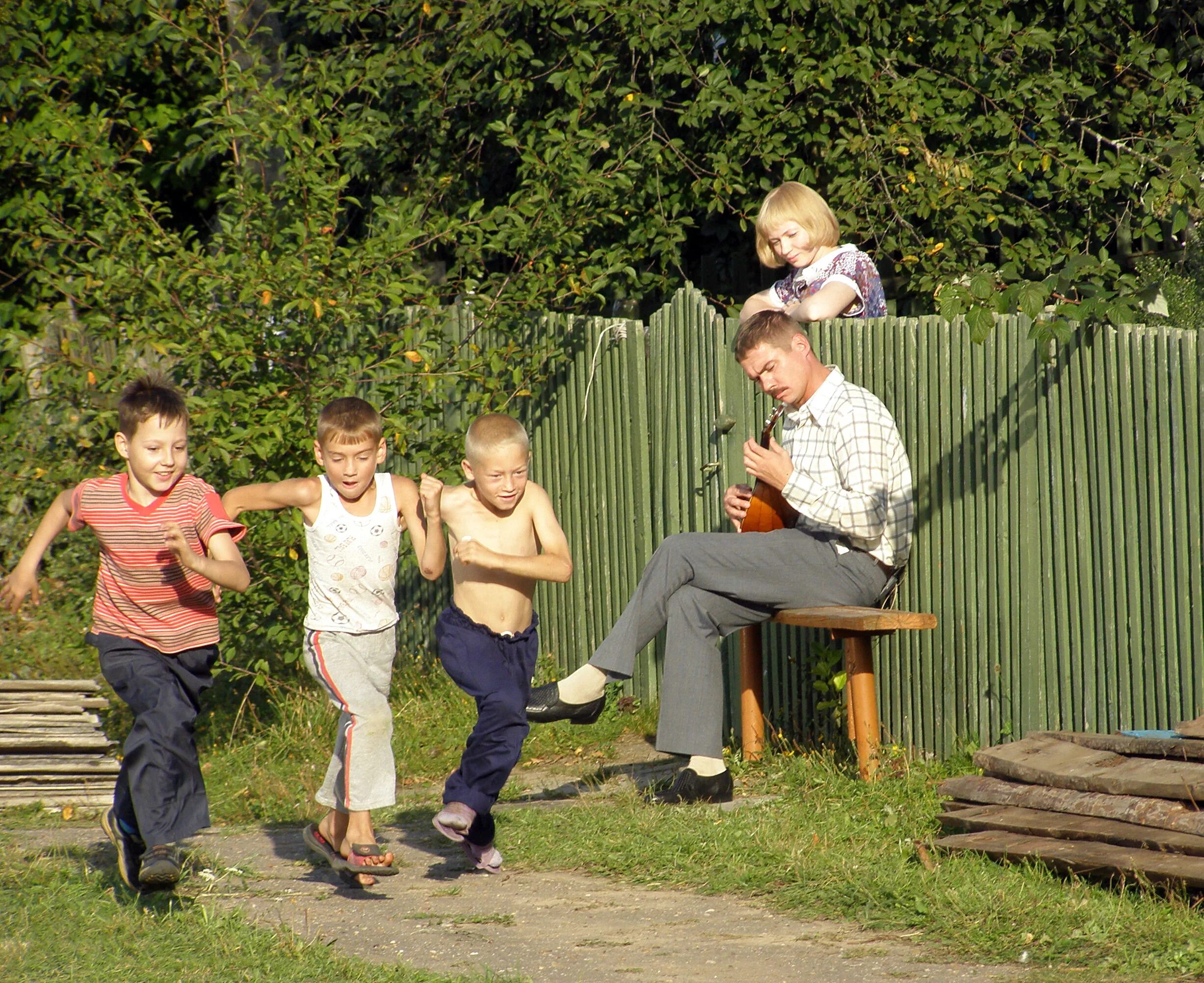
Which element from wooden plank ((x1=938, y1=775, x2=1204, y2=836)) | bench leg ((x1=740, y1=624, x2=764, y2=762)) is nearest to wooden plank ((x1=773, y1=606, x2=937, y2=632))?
wooden plank ((x1=938, y1=775, x2=1204, y2=836))

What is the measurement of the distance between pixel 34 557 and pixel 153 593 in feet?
1.28

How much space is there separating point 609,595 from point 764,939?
3.67 meters

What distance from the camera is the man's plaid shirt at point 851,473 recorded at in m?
5.64

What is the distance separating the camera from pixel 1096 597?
5.29 meters

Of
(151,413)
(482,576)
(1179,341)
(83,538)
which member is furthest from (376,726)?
(83,538)

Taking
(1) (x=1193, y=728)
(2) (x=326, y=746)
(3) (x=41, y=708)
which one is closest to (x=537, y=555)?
(1) (x=1193, y=728)

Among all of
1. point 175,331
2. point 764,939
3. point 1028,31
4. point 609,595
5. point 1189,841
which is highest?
point 1028,31

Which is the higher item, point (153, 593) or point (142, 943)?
point (153, 593)

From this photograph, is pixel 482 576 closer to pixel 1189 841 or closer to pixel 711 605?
pixel 711 605

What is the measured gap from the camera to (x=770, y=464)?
5.69 m

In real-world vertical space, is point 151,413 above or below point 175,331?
below

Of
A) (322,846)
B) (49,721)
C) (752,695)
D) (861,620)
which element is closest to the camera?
(322,846)

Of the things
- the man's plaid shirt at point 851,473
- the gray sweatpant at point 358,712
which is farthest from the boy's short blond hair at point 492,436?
the man's plaid shirt at point 851,473

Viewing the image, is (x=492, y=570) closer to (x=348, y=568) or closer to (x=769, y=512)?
(x=348, y=568)
